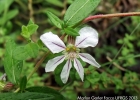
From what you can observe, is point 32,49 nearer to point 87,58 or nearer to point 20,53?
point 20,53

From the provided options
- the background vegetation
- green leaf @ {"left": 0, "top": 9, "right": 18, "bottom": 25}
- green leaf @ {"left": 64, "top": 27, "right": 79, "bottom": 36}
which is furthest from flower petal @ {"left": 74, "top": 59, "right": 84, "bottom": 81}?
green leaf @ {"left": 0, "top": 9, "right": 18, "bottom": 25}

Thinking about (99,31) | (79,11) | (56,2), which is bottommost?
(79,11)

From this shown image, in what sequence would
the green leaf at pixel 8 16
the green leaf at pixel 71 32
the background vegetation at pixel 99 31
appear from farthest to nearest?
the green leaf at pixel 8 16, the background vegetation at pixel 99 31, the green leaf at pixel 71 32

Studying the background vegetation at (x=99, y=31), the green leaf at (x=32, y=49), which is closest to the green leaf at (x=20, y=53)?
the green leaf at (x=32, y=49)

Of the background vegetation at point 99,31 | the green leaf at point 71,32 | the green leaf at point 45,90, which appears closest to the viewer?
the green leaf at point 71,32

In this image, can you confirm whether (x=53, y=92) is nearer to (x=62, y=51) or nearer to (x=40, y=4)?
(x=62, y=51)

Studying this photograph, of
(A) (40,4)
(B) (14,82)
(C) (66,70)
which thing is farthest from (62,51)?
(A) (40,4)

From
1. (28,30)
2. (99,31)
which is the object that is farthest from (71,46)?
(99,31)

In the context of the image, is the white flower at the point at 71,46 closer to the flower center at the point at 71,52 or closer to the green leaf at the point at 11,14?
the flower center at the point at 71,52

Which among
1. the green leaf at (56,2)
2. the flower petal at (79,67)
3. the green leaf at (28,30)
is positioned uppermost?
the green leaf at (56,2)
